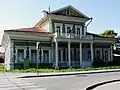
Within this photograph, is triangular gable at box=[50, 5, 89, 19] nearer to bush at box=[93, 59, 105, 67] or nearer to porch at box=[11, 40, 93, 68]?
porch at box=[11, 40, 93, 68]

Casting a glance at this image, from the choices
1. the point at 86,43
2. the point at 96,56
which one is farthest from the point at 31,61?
the point at 96,56

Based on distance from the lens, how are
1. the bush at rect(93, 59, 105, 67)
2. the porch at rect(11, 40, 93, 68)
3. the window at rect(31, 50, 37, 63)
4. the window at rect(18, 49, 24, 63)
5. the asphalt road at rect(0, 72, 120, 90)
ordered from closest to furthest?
1. the asphalt road at rect(0, 72, 120, 90)
2. the porch at rect(11, 40, 93, 68)
3. the window at rect(18, 49, 24, 63)
4. the window at rect(31, 50, 37, 63)
5. the bush at rect(93, 59, 105, 67)

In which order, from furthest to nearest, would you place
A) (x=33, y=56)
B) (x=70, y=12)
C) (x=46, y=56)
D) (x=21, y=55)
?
1. (x=70, y=12)
2. (x=46, y=56)
3. (x=33, y=56)
4. (x=21, y=55)

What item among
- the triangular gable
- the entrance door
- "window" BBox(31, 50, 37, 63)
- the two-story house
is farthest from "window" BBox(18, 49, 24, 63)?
the triangular gable

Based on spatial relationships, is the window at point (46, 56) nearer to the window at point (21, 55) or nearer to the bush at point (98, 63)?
the window at point (21, 55)

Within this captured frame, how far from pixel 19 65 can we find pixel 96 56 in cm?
1367

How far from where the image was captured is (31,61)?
3048 centimetres

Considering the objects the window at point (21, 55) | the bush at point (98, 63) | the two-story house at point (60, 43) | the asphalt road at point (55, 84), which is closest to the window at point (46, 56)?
the two-story house at point (60, 43)

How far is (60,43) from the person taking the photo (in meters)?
32.5

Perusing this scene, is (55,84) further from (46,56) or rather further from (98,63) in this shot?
(98,63)

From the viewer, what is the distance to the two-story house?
29.4 metres

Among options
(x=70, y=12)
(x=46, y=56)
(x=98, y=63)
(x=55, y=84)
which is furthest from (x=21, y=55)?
(x=55, y=84)

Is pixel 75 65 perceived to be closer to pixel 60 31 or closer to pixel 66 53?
pixel 66 53

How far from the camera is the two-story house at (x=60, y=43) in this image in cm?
2944
